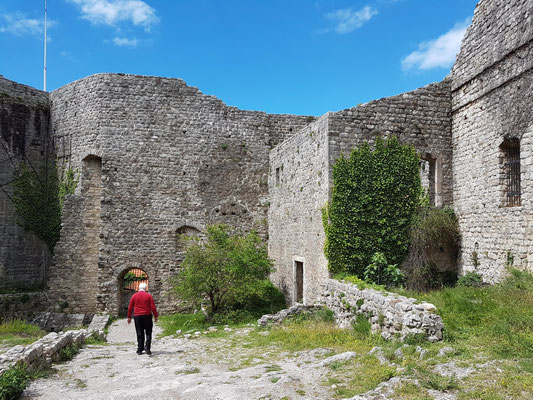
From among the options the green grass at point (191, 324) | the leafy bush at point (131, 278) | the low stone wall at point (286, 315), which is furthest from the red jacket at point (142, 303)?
Answer: the leafy bush at point (131, 278)

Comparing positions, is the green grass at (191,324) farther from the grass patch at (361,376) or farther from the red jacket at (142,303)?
the grass patch at (361,376)

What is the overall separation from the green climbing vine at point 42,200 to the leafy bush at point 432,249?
1348cm

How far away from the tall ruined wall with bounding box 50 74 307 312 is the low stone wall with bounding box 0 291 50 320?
2.50ft

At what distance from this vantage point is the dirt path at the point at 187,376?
5.92 meters

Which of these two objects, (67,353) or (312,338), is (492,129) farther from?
(67,353)

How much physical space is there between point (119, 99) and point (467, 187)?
13.5m

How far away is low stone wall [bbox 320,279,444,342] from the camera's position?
22.9ft

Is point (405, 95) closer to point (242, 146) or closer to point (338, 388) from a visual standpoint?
point (242, 146)

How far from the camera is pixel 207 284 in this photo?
13.8 metres

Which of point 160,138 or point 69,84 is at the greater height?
point 69,84

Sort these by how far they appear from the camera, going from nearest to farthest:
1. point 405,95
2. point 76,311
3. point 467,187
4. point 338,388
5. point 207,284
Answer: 1. point 338,388
2. point 467,187
3. point 405,95
4. point 207,284
5. point 76,311

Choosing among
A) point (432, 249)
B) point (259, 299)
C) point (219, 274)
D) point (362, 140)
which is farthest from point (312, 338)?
point (259, 299)

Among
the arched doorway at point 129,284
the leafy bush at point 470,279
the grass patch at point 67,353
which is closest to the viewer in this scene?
the grass patch at point 67,353

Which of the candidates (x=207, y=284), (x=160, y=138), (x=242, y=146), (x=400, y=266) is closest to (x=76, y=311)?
(x=207, y=284)
